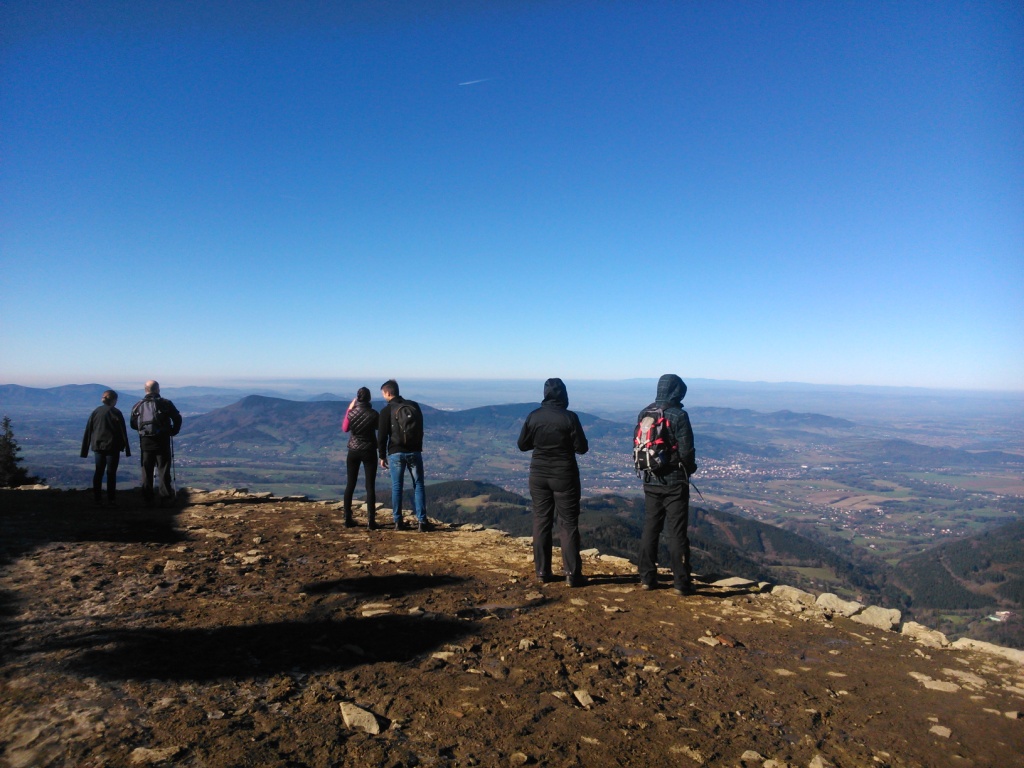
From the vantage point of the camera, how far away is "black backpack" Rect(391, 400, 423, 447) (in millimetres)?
9750

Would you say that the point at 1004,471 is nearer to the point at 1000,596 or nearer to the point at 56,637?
the point at 1000,596

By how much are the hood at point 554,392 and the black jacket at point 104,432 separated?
905 cm

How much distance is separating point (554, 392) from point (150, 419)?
8698 mm

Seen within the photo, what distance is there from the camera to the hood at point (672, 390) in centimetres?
721

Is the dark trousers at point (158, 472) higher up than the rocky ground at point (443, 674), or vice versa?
the dark trousers at point (158, 472)

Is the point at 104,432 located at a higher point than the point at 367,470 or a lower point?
higher

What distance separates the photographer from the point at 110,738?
10.5ft

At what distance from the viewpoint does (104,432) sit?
1094cm

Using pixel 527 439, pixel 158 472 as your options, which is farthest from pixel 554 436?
pixel 158 472

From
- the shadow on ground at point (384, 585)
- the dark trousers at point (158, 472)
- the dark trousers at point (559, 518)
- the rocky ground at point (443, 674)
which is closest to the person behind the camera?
the rocky ground at point (443, 674)

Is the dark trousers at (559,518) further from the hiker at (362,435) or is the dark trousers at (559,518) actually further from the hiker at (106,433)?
the hiker at (106,433)

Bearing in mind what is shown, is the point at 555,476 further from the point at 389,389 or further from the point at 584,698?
the point at 389,389

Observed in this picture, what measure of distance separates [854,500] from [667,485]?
11694 centimetres

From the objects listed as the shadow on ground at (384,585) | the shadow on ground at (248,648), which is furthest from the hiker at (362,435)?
the shadow on ground at (248,648)
